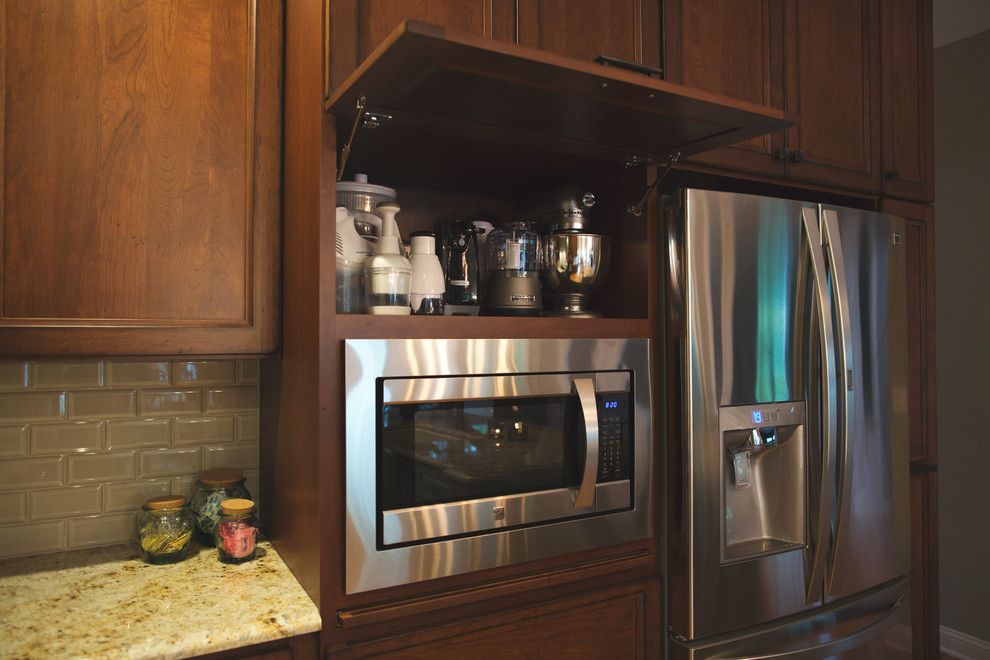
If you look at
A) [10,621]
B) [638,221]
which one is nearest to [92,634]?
[10,621]

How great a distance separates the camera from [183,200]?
1.35m

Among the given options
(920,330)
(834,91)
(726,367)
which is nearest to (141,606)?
(726,367)

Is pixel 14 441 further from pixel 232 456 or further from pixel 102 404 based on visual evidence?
pixel 232 456

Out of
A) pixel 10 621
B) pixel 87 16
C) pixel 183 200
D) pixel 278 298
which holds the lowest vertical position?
pixel 10 621

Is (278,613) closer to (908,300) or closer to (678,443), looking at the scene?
(678,443)

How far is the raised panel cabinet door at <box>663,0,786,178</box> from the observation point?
5.29ft

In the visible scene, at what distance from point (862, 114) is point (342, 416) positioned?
1.78m

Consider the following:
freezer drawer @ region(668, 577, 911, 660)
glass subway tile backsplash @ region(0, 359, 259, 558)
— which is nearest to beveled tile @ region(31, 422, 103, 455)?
glass subway tile backsplash @ region(0, 359, 259, 558)

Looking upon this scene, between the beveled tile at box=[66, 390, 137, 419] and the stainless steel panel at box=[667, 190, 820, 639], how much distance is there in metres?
1.30

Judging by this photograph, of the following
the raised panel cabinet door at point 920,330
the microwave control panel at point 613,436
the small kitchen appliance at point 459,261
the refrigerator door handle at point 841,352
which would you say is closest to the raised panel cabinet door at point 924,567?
the raised panel cabinet door at point 920,330

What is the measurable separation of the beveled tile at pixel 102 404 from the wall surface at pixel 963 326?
10.5 feet

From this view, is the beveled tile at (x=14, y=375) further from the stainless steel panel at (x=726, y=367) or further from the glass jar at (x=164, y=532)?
the stainless steel panel at (x=726, y=367)

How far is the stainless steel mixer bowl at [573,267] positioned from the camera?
1618mm

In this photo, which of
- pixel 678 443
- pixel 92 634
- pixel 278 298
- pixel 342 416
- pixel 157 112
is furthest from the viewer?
pixel 678 443
